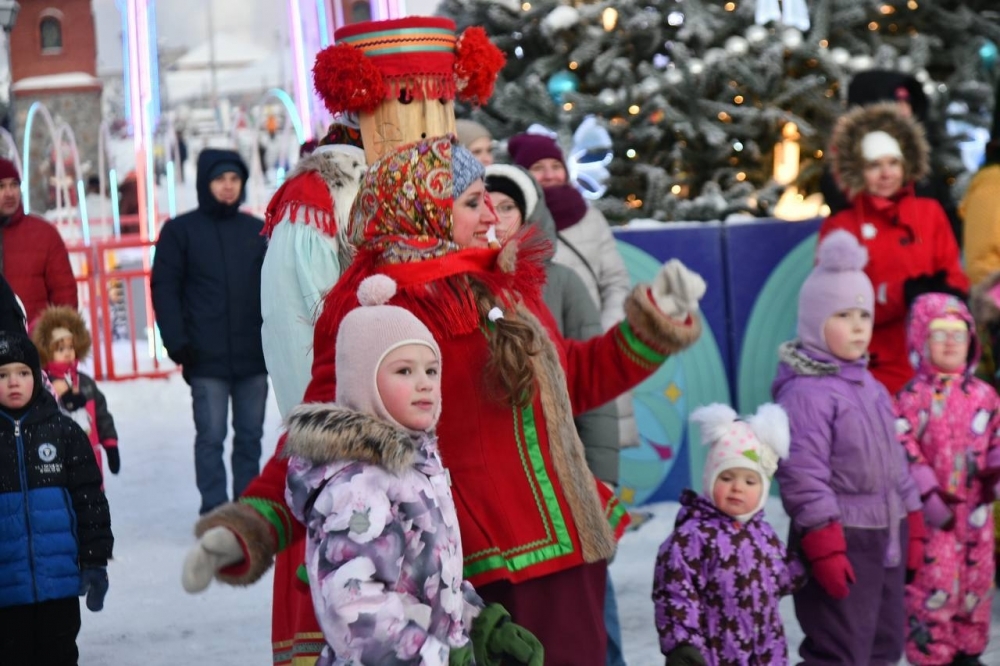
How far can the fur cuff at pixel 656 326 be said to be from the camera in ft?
11.3

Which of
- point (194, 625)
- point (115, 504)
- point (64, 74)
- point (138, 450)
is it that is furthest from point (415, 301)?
point (64, 74)

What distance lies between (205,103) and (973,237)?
34041 millimetres

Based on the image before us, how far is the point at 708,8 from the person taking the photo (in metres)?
9.20

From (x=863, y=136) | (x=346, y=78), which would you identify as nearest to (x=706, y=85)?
(x=863, y=136)

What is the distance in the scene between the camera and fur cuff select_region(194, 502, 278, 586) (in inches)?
120

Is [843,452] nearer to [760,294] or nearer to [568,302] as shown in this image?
[568,302]

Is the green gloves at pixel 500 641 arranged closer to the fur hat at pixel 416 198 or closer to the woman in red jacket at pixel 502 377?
the woman in red jacket at pixel 502 377

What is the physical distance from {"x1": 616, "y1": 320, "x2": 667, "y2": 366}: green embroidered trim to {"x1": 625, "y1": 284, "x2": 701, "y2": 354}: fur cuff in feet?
0.03

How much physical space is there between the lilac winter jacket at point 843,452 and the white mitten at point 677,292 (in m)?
1.53

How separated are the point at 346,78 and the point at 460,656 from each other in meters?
1.62

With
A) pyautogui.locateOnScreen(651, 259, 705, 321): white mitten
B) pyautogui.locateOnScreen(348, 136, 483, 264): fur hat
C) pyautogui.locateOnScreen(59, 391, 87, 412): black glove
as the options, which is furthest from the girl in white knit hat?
pyautogui.locateOnScreen(59, 391, 87, 412): black glove

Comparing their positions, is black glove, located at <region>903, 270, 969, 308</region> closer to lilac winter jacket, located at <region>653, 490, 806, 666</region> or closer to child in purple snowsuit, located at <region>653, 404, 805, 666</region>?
child in purple snowsuit, located at <region>653, 404, 805, 666</region>

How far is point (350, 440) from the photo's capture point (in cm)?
305

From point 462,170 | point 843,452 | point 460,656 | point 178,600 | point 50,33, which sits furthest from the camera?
point 50,33
